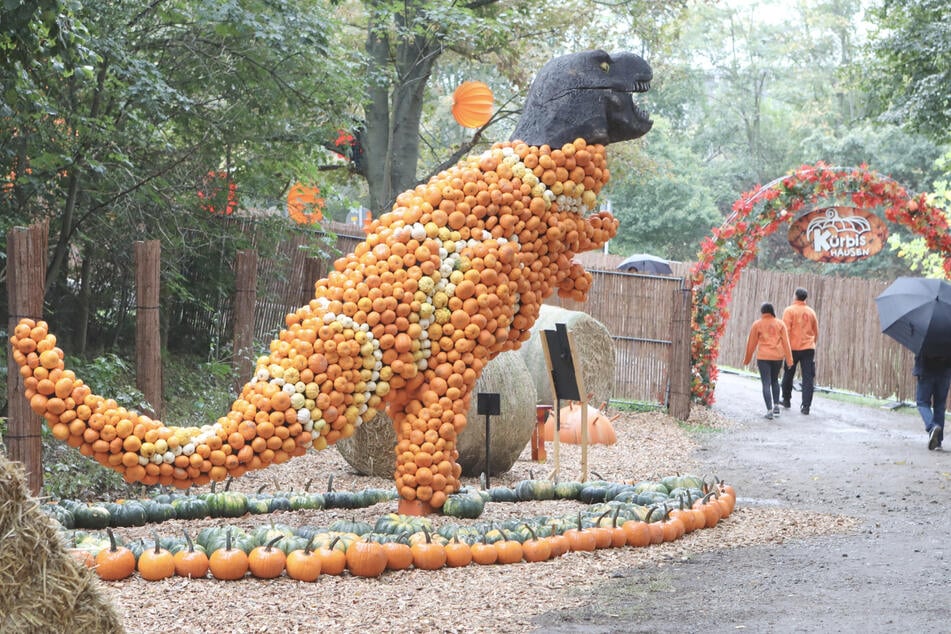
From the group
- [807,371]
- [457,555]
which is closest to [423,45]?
[807,371]

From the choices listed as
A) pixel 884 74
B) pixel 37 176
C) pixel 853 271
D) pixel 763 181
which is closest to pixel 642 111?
pixel 37 176

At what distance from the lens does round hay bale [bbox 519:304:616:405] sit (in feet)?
42.3

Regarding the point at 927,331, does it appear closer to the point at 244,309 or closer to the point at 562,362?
the point at 562,362

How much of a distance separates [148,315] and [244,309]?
5.18ft

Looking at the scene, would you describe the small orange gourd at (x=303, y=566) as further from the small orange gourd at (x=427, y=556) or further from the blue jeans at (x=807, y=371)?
the blue jeans at (x=807, y=371)

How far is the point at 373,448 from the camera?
8078 millimetres

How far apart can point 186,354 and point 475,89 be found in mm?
4558

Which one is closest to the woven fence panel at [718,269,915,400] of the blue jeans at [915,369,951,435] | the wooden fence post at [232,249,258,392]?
the blue jeans at [915,369,951,435]

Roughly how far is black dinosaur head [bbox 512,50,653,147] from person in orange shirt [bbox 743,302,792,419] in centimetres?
812

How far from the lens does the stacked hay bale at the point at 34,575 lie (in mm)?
2762

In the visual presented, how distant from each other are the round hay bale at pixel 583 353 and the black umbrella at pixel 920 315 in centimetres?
355

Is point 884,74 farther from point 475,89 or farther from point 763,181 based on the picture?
point 763,181

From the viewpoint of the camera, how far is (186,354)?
38.0ft

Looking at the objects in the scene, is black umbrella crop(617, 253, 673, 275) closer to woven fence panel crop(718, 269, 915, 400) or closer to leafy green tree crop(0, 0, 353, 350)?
woven fence panel crop(718, 269, 915, 400)
